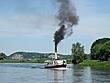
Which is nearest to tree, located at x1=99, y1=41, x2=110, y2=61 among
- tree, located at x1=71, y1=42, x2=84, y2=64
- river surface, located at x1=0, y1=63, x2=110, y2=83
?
tree, located at x1=71, y1=42, x2=84, y2=64

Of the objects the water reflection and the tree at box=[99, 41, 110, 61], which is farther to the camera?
the tree at box=[99, 41, 110, 61]

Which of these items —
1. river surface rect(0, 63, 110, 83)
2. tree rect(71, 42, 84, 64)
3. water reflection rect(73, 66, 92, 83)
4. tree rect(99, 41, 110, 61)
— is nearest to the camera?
river surface rect(0, 63, 110, 83)

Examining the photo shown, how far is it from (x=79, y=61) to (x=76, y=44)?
10904 millimetres

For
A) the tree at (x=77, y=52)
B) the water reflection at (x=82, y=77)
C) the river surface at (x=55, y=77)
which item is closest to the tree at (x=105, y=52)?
the tree at (x=77, y=52)

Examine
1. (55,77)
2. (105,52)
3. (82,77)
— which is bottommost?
(82,77)

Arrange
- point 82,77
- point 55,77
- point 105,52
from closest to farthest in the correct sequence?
point 82,77 < point 55,77 < point 105,52

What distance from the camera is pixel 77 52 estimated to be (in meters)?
188

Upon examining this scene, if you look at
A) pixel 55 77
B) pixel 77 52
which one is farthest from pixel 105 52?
pixel 55 77

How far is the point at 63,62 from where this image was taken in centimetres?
11469

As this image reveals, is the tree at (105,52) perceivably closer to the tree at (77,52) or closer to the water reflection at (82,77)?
the tree at (77,52)

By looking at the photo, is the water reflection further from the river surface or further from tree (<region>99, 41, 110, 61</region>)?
tree (<region>99, 41, 110, 61</region>)

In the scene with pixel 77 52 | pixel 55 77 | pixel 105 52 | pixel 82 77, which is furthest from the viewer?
pixel 77 52

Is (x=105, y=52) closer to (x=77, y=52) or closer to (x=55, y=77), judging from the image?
(x=77, y=52)

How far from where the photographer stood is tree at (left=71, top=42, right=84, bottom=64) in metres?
187
